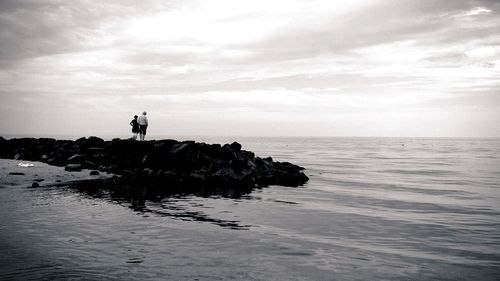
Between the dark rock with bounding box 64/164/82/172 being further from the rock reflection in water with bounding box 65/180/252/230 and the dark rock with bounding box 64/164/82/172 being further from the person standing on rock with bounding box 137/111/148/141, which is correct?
the person standing on rock with bounding box 137/111/148/141

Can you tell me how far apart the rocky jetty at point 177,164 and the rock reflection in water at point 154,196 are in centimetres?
218

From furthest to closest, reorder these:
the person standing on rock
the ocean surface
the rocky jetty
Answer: the person standing on rock < the rocky jetty < the ocean surface

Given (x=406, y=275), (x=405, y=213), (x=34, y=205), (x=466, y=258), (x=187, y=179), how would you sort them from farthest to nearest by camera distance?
(x=187, y=179)
(x=405, y=213)
(x=34, y=205)
(x=466, y=258)
(x=406, y=275)

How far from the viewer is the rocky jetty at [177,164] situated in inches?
1069

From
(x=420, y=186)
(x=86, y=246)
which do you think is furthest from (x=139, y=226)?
(x=420, y=186)

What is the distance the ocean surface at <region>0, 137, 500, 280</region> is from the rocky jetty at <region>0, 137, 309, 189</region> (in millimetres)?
6026

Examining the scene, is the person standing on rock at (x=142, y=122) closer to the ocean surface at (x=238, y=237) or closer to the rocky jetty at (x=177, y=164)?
the rocky jetty at (x=177, y=164)

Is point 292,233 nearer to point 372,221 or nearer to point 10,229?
point 372,221

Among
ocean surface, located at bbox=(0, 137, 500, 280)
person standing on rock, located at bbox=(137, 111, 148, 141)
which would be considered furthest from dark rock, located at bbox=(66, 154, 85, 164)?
ocean surface, located at bbox=(0, 137, 500, 280)

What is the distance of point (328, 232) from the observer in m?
13.6

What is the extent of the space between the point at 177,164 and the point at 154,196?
9502mm

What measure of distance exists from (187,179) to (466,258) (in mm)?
20390

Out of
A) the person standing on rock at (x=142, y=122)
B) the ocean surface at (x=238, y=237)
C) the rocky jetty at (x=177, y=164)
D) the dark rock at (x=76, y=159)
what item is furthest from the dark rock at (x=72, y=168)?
the person standing on rock at (x=142, y=122)

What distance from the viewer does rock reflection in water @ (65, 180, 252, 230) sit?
15380mm
